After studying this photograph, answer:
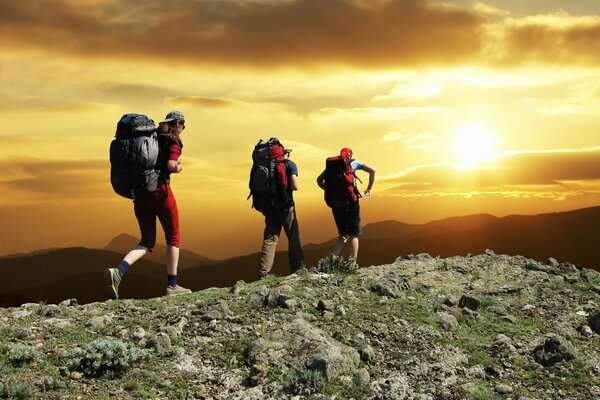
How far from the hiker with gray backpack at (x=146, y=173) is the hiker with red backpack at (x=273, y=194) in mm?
2053

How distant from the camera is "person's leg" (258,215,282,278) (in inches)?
569

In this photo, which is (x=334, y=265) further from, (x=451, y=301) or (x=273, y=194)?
(x=451, y=301)

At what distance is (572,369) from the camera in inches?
397

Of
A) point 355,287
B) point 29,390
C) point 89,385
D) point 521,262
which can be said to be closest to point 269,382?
point 89,385

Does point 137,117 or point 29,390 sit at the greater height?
point 137,117

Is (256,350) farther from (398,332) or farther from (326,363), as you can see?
(398,332)

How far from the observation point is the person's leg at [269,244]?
14.5 m

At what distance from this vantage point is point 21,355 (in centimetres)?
908

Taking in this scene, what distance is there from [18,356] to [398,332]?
205 inches

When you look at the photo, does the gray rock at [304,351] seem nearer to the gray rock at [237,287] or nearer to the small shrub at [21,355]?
the gray rock at [237,287]

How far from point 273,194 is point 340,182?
1622 mm

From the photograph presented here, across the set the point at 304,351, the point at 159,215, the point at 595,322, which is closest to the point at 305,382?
the point at 304,351

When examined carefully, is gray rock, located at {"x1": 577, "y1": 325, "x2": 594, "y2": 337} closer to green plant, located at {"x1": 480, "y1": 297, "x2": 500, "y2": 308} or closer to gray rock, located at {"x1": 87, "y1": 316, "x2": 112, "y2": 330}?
green plant, located at {"x1": 480, "y1": 297, "x2": 500, "y2": 308}

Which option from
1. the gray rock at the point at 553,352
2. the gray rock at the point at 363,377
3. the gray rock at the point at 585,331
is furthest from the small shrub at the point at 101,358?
the gray rock at the point at 585,331
